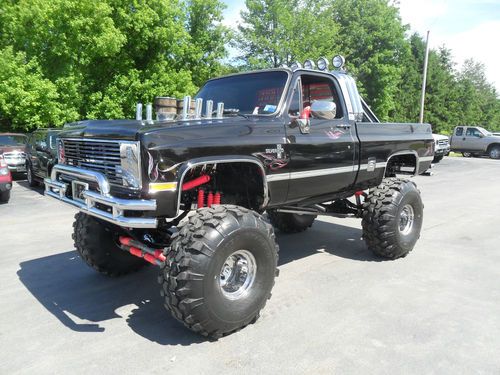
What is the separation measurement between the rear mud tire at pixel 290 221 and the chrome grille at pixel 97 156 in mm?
3306

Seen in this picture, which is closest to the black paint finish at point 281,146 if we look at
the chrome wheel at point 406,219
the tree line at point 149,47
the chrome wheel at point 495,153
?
the chrome wheel at point 406,219

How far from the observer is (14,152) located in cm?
1409

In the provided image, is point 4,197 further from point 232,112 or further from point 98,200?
point 98,200

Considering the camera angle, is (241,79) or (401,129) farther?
(401,129)

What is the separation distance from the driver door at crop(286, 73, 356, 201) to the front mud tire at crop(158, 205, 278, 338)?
3.04 ft

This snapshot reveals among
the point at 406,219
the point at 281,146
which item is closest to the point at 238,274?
the point at 281,146

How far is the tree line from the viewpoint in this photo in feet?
50.8

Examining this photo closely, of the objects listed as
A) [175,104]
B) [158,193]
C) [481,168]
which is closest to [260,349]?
[158,193]

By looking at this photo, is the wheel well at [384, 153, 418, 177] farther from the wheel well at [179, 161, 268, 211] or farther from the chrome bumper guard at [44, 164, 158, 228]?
the chrome bumper guard at [44, 164, 158, 228]

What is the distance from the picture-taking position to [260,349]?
3.33 meters

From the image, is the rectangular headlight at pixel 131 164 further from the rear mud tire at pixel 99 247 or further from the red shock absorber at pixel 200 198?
the rear mud tire at pixel 99 247

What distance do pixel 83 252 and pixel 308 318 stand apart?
98.5 inches

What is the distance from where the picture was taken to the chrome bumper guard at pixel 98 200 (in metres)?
3.22

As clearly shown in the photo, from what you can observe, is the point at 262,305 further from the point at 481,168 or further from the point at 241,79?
→ the point at 481,168
